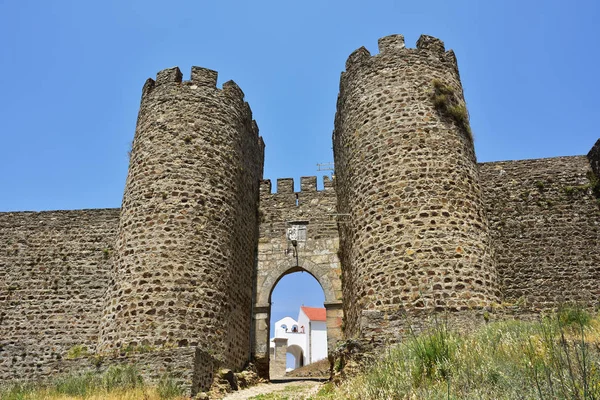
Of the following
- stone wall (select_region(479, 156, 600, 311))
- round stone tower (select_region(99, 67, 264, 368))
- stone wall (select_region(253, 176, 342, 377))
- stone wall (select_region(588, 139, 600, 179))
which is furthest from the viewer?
stone wall (select_region(253, 176, 342, 377))

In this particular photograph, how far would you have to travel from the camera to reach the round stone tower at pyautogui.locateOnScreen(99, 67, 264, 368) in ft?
30.8

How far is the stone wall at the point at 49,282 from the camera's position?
38.4 feet

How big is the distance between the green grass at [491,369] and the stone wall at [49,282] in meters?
8.62

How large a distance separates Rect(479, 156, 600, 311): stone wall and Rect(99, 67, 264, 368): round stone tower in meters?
5.98

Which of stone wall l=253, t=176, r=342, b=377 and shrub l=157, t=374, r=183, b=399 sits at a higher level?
stone wall l=253, t=176, r=342, b=377

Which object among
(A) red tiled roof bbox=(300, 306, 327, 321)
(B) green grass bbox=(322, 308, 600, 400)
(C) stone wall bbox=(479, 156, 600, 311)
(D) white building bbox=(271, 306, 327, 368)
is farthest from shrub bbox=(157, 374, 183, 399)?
(A) red tiled roof bbox=(300, 306, 327, 321)

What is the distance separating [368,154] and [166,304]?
533 centimetres

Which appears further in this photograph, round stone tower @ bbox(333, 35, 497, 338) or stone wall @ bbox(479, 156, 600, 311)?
stone wall @ bbox(479, 156, 600, 311)

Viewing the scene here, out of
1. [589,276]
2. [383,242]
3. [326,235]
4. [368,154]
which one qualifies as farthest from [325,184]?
[589,276]

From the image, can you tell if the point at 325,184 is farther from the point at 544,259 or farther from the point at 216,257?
the point at 544,259

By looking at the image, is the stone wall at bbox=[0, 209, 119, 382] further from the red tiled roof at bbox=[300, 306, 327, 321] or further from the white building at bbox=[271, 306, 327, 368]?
the red tiled roof at bbox=[300, 306, 327, 321]

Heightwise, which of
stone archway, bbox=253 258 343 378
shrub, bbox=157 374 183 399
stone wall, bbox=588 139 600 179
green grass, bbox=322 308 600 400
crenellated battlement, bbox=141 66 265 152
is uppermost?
crenellated battlement, bbox=141 66 265 152

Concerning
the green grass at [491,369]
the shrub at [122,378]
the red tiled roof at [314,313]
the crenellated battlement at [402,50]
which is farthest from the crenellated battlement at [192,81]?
the red tiled roof at [314,313]

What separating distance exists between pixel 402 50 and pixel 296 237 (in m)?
5.53
